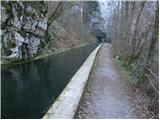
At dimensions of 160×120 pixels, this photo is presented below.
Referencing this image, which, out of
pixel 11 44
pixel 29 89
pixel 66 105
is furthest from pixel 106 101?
pixel 11 44

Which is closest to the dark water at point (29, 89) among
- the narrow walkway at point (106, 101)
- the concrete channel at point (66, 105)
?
the concrete channel at point (66, 105)

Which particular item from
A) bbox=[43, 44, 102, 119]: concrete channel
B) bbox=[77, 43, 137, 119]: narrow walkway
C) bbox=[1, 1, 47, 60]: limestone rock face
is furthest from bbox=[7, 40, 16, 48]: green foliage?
bbox=[43, 44, 102, 119]: concrete channel

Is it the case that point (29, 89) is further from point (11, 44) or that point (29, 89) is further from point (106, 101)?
point (11, 44)

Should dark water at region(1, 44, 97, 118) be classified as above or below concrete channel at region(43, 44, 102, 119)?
below

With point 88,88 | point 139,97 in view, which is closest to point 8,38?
point 88,88

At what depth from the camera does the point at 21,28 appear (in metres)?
20.1

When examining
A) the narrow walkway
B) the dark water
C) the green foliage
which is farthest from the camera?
the green foliage

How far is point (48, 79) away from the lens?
14992 mm

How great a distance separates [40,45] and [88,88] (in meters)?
12.9

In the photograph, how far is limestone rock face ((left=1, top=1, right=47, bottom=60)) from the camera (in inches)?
715

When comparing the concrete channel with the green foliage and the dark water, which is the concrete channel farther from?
the green foliage

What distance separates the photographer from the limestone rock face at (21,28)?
18172 millimetres

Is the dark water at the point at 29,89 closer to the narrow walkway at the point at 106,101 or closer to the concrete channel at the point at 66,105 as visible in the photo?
the concrete channel at the point at 66,105

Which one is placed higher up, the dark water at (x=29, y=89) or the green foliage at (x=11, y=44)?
the green foliage at (x=11, y=44)
